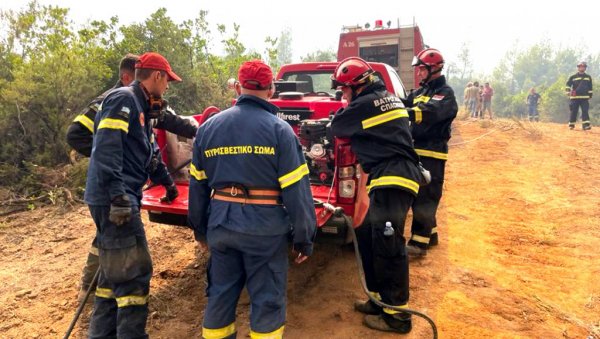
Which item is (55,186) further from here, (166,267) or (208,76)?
(208,76)

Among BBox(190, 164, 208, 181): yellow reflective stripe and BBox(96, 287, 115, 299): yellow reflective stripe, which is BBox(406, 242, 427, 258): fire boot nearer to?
BBox(190, 164, 208, 181): yellow reflective stripe

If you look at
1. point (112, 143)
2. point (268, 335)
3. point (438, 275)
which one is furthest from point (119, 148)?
point (438, 275)

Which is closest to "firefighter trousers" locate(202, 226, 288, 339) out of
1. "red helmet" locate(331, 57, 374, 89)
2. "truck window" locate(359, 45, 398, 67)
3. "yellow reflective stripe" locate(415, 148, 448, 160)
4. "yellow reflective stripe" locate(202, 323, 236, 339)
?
"yellow reflective stripe" locate(202, 323, 236, 339)

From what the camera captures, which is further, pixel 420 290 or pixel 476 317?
pixel 420 290

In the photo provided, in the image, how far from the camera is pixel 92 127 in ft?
9.86

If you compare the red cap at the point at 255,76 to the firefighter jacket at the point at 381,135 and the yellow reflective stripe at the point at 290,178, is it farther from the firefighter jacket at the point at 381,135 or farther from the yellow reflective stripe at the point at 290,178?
the firefighter jacket at the point at 381,135

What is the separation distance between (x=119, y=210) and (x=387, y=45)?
32.5ft


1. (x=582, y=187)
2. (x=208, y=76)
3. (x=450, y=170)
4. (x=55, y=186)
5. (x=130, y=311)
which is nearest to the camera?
(x=130, y=311)

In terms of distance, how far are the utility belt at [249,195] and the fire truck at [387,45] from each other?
891 cm

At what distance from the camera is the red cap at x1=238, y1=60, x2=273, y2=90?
7.41 feet


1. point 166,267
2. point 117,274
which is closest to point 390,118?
point 117,274

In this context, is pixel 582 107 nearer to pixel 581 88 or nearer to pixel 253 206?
pixel 581 88

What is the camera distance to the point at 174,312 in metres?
3.22

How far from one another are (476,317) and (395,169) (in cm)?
130
